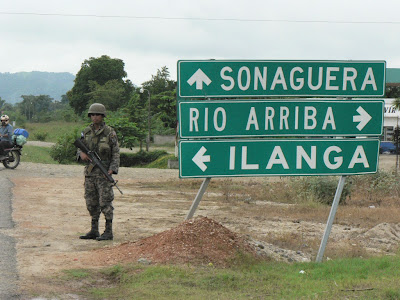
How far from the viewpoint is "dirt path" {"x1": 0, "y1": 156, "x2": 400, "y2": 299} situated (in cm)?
770

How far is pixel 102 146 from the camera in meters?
8.91

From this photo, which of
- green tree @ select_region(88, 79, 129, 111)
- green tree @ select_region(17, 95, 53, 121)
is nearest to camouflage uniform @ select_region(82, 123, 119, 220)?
green tree @ select_region(88, 79, 129, 111)

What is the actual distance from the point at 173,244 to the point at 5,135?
1328 cm

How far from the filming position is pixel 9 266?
7105mm

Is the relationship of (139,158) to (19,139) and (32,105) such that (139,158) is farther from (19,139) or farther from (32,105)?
(32,105)

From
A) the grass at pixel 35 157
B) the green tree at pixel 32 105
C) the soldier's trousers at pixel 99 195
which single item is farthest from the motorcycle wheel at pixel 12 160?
the green tree at pixel 32 105

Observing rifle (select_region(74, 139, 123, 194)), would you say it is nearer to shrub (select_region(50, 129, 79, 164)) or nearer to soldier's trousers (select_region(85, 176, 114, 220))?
soldier's trousers (select_region(85, 176, 114, 220))

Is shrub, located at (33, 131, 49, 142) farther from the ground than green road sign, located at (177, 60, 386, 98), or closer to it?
closer to it

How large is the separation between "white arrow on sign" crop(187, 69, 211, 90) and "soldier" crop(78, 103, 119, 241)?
1.66 metres

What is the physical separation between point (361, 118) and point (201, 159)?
2166mm

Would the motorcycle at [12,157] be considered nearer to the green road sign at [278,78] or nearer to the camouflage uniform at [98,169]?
the camouflage uniform at [98,169]

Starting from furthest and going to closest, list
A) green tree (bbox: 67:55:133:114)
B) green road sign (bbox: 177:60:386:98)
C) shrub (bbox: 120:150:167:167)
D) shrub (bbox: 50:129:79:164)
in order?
1. green tree (bbox: 67:55:133:114)
2. shrub (bbox: 120:150:167:167)
3. shrub (bbox: 50:129:79:164)
4. green road sign (bbox: 177:60:386:98)

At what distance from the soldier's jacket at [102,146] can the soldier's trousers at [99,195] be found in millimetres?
107

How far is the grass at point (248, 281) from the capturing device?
20.2 ft
